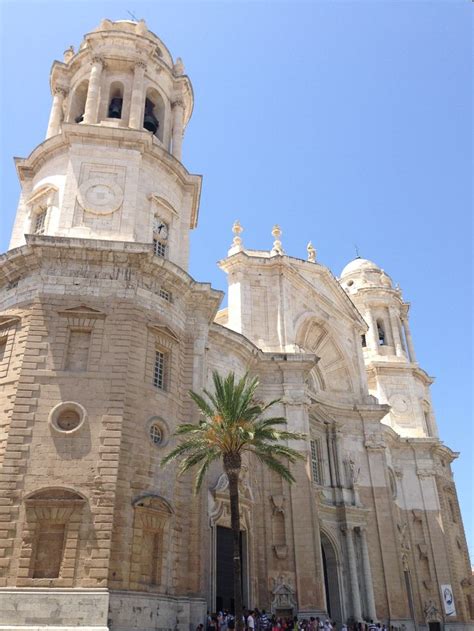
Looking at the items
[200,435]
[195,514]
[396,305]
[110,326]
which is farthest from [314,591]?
[396,305]

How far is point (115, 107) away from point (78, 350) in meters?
15.4

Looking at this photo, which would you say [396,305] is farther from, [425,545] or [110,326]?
[110,326]

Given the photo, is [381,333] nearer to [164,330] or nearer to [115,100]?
[115,100]

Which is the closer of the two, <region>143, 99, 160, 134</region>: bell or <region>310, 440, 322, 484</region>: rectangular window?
<region>143, 99, 160, 134</region>: bell

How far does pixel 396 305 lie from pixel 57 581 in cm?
4141

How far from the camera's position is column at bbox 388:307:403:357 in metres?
50.7

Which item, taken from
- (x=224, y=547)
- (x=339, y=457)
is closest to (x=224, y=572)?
(x=224, y=547)

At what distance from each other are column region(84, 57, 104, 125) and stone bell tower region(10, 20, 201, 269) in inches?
2.1

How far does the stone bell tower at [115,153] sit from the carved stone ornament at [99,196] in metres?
0.04

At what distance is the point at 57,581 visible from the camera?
1802cm

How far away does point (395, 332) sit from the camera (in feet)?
170

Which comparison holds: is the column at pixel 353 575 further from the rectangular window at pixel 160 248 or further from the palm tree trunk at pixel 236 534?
the rectangular window at pixel 160 248

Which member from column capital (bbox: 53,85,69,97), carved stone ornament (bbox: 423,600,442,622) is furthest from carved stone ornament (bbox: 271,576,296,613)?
column capital (bbox: 53,85,69,97)

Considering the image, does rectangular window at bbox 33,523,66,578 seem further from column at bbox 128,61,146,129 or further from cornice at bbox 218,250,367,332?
cornice at bbox 218,250,367,332
